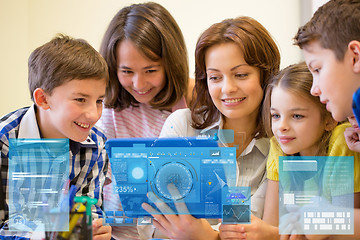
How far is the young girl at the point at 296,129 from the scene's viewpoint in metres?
1.15

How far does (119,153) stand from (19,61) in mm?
1725

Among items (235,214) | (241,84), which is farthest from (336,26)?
(235,214)

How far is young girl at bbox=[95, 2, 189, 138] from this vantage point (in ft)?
5.17

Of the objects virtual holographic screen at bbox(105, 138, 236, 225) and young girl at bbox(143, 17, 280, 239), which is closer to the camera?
virtual holographic screen at bbox(105, 138, 236, 225)

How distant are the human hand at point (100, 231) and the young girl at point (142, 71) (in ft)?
1.94

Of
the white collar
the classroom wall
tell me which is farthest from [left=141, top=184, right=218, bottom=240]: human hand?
the classroom wall

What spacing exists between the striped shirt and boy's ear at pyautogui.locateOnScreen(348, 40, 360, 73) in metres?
0.76

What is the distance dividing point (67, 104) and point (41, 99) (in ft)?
0.36

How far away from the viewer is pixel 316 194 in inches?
42.9

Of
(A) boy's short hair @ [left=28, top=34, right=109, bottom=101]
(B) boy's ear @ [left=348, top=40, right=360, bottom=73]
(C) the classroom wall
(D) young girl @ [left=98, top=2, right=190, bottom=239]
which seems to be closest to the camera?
(B) boy's ear @ [left=348, top=40, right=360, bottom=73]

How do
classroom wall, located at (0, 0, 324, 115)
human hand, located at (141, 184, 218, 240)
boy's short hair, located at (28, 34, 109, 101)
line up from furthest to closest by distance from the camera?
classroom wall, located at (0, 0, 324, 115) → boy's short hair, located at (28, 34, 109, 101) → human hand, located at (141, 184, 218, 240)

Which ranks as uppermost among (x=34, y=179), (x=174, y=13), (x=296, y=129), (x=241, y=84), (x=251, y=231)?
(x=174, y=13)

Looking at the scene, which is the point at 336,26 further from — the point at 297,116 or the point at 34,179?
the point at 34,179

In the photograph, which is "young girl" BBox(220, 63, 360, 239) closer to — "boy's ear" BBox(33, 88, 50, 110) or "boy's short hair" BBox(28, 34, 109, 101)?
"boy's short hair" BBox(28, 34, 109, 101)
